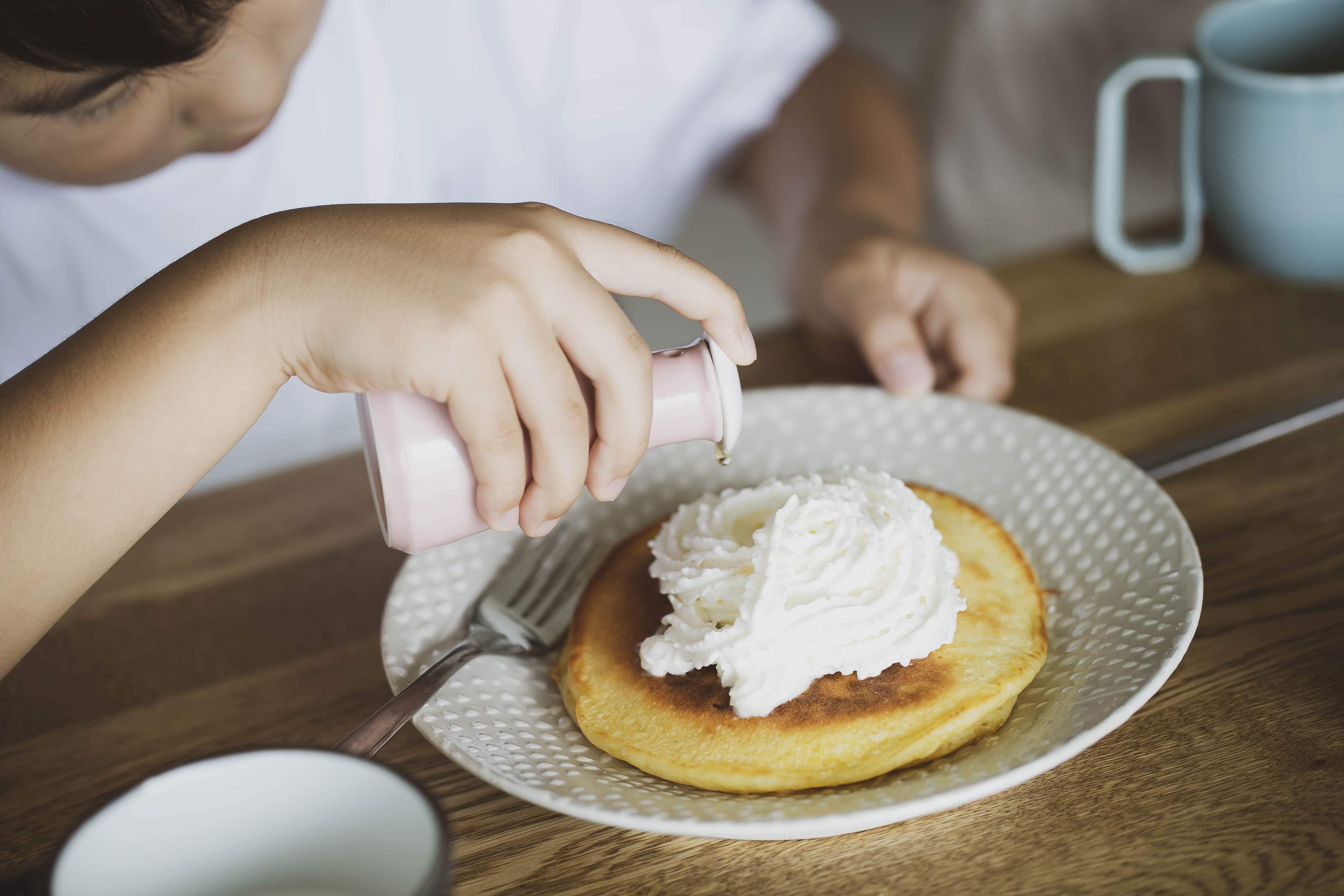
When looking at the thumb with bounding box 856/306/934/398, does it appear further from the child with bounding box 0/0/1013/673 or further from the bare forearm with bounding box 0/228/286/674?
the bare forearm with bounding box 0/228/286/674

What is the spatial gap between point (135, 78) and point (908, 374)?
736 mm

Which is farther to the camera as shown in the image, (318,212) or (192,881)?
(318,212)

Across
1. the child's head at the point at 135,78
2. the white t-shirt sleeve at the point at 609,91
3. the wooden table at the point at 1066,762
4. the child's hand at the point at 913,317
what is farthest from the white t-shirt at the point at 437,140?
the child's hand at the point at 913,317

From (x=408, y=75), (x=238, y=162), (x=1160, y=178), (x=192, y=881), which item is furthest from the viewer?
(x=1160, y=178)

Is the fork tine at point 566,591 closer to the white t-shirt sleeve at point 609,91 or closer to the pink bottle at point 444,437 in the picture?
the pink bottle at point 444,437

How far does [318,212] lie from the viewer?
67 centimetres

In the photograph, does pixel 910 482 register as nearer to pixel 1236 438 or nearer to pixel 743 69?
pixel 1236 438

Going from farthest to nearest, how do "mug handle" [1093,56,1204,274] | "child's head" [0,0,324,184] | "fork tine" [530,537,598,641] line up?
"mug handle" [1093,56,1204,274] < "fork tine" [530,537,598,641] < "child's head" [0,0,324,184]

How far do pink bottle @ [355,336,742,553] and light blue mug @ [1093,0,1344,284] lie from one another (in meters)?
0.81

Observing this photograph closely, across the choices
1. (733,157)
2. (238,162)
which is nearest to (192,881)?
(238,162)

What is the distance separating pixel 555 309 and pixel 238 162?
0.87 m

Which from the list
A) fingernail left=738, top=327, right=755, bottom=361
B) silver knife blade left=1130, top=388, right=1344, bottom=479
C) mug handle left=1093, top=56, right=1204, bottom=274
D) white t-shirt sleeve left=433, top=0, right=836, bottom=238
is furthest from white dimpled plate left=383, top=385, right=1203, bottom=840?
white t-shirt sleeve left=433, top=0, right=836, bottom=238

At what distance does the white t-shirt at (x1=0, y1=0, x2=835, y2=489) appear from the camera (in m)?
1.28

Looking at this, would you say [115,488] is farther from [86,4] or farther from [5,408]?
[86,4]
